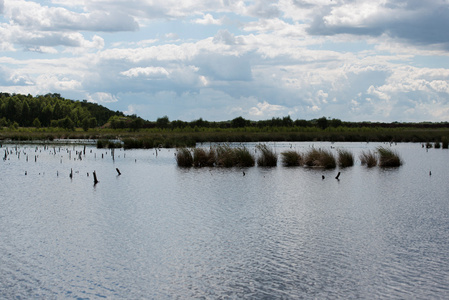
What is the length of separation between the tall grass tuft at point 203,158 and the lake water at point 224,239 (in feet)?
29.1

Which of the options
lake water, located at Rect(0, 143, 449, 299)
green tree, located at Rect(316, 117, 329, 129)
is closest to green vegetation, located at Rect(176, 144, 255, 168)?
lake water, located at Rect(0, 143, 449, 299)

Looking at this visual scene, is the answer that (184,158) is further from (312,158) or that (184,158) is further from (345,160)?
(345,160)

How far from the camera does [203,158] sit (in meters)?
41.9

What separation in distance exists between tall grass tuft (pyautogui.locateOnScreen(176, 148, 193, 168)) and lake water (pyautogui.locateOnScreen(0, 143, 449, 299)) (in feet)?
30.7

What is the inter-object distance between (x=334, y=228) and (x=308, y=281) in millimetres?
6669

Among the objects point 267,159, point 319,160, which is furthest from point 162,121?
point 319,160

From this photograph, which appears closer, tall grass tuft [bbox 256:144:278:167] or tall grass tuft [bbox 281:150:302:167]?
tall grass tuft [bbox 256:144:278:167]

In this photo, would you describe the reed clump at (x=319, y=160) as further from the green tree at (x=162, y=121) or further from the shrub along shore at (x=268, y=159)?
the green tree at (x=162, y=121)

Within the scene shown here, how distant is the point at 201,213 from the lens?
21.7 m

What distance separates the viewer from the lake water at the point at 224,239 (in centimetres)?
1207

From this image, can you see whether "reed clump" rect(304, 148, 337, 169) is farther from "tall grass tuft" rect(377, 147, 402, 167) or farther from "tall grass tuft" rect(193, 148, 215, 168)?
"tall grass tuft" rect(193, 148, 215, 168)

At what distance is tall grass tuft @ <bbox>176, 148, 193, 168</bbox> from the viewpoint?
4241 cm

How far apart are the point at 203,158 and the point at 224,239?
→ 82.7 feet

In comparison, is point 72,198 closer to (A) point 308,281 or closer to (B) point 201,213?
(B) point 201,213
